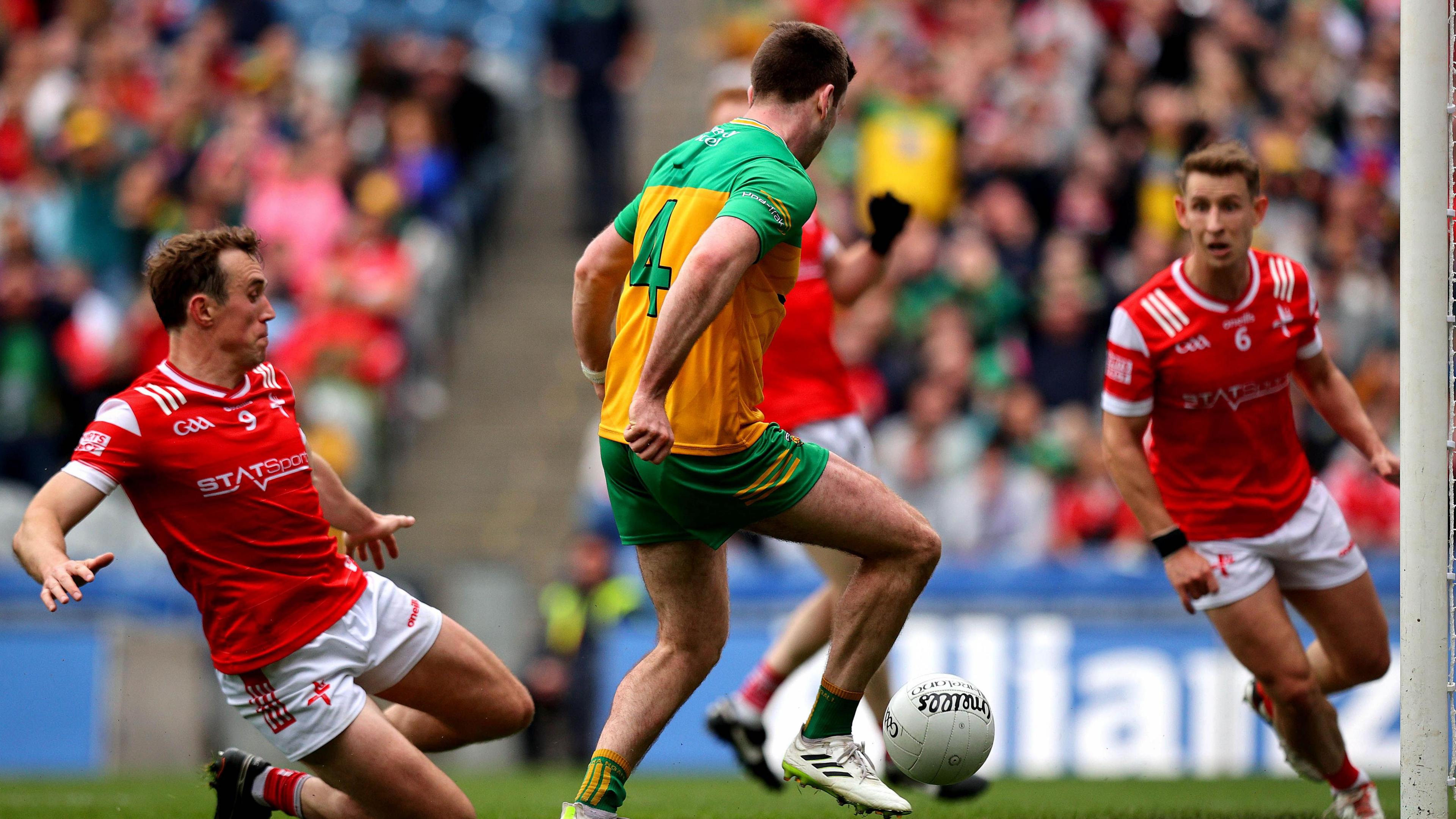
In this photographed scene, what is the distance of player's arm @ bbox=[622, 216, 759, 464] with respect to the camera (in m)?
5.10

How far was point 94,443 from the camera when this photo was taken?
5.54 m

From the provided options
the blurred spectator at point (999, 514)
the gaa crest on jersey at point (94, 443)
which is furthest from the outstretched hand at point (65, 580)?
the blurred spectator at point (999, 514)

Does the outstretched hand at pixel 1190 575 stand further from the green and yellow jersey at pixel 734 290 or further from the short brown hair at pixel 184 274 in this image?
the short brown hair at pixel 184 274

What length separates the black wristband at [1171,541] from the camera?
6.82m

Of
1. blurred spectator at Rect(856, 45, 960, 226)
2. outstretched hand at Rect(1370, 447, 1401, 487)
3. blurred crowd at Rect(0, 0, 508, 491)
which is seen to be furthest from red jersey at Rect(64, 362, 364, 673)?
blurred spectator at Rect(856, 45, 960, 226)

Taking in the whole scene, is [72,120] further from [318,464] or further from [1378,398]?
[1378,398]

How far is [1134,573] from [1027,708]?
126 centimetres

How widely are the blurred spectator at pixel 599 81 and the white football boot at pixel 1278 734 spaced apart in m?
10.6

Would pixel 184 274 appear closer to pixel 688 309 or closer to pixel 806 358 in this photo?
pixel 688 309

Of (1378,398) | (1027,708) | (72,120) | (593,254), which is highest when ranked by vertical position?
(72,120)

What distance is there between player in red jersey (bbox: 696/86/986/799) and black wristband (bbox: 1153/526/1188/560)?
1.76 metres

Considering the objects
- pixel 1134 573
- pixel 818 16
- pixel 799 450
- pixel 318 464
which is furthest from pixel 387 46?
pixel 799 450

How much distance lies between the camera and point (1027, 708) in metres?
11.6

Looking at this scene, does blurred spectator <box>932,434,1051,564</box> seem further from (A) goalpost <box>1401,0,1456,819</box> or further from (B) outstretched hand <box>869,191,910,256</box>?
(A) goalpost <box>1401,0,1456,819</box>
